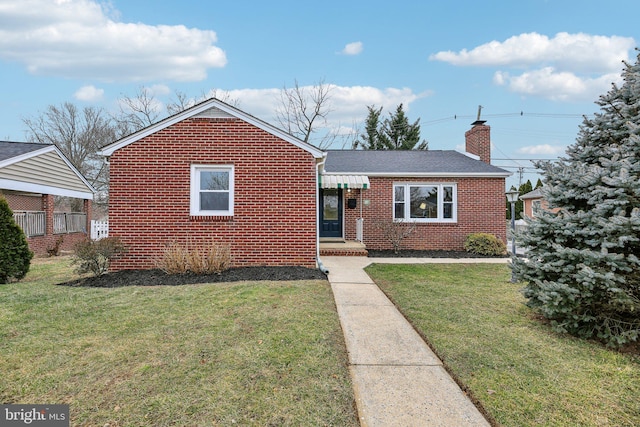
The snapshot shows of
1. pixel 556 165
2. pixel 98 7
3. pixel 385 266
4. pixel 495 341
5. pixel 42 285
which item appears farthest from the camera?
pixel 98 7

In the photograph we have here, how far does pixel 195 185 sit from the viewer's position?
28.9 ft

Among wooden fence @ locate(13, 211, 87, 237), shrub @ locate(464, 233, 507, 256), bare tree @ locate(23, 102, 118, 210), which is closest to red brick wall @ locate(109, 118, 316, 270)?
wooden fence @ locate(13, 211, 87, 237)

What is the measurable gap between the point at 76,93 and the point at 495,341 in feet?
107

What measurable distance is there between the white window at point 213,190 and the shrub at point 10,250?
4.05 m

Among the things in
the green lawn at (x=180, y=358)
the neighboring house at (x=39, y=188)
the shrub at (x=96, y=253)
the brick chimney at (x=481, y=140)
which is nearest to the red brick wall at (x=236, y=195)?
the shrub at (x=96, y=253)

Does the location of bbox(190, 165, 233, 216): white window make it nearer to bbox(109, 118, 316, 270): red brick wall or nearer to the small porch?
bbox(109, 118, 316, 270): red brick wall

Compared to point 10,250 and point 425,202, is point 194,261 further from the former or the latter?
point 425,202

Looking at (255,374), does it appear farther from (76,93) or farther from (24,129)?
(24,129)

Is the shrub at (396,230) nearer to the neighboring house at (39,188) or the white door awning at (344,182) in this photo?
the white door awning at (344,182)

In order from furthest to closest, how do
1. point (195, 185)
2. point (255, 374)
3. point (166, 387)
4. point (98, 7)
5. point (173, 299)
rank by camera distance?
point (98, 7) < point (195, 185) < point (173, 299) < point (255, 374) < point (166, 387)

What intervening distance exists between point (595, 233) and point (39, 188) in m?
18.3

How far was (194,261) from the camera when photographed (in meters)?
7.88

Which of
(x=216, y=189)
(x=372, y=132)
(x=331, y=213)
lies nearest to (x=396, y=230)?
(x=331, y=213)

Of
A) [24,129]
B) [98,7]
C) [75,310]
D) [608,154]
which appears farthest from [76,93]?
[608,154]
